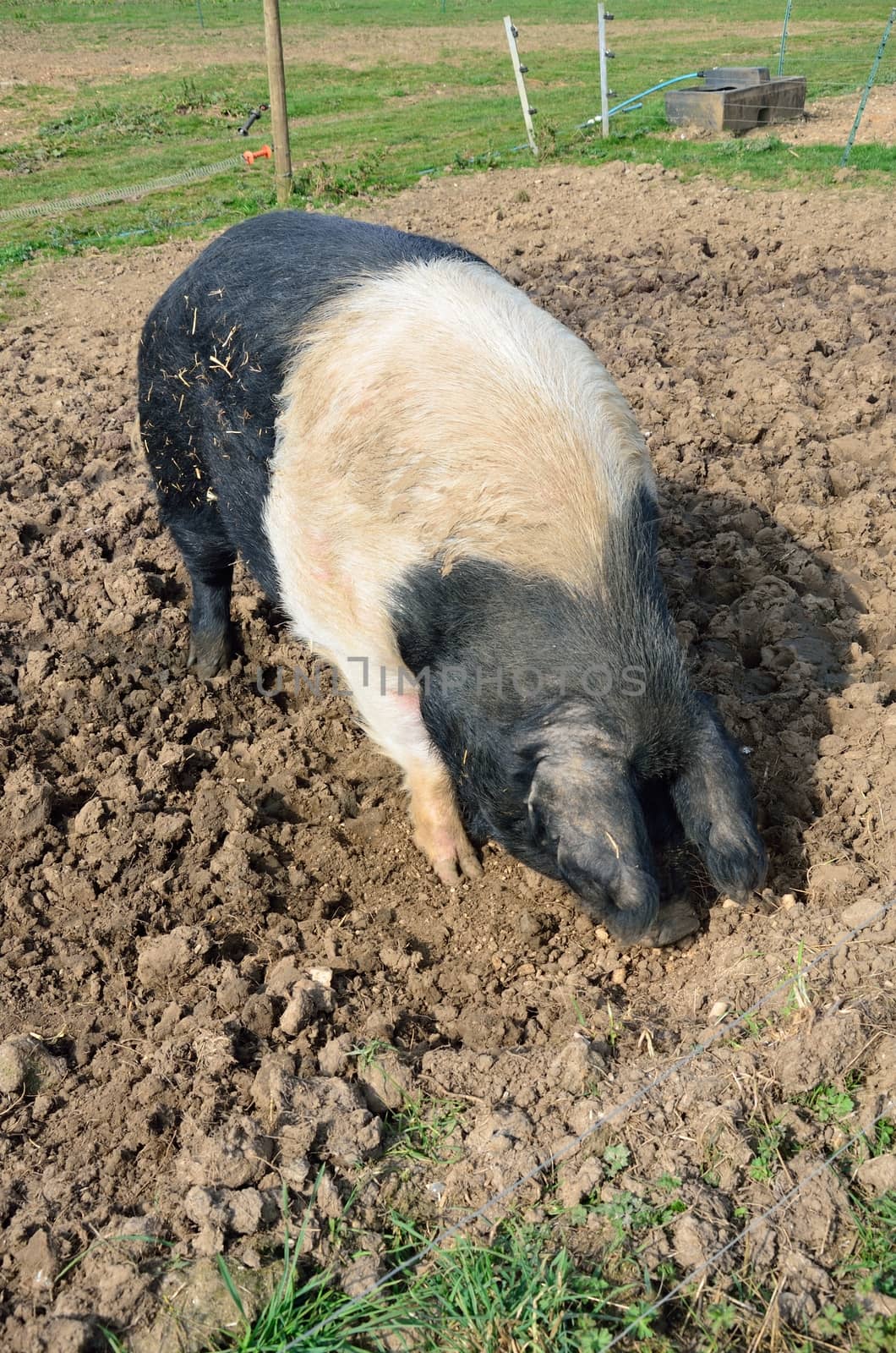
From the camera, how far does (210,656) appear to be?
15.0 feet

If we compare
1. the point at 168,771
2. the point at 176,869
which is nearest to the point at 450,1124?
the point at 176,869

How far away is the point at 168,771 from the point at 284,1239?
1.94m

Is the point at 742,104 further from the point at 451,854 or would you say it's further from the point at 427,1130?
the point at 427,1130

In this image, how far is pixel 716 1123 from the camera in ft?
8.08

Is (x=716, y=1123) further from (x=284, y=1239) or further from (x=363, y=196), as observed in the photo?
(x=363, y=196)

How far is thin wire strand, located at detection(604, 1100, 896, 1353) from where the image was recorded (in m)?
2.05

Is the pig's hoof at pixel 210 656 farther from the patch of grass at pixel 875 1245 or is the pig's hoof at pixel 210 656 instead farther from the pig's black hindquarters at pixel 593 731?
the patch of grass at pixel 875 1245

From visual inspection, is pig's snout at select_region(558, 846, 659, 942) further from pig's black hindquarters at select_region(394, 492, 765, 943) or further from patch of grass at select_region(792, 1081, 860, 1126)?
patch of grass at select_region(792, 1081, 860, 1126)

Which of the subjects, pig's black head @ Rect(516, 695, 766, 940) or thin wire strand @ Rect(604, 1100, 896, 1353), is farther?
pig's black head @ Rect(516, 695, 766, 940)

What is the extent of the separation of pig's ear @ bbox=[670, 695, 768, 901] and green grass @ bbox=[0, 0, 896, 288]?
A: 9.17 metres

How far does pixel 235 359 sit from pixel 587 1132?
260 cm

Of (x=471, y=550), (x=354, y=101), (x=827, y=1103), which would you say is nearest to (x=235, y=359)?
(x=471, y=550)

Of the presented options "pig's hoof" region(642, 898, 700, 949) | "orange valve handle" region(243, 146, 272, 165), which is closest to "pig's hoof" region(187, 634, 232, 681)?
"pig's hoof" region(642, 898, 700, 949)

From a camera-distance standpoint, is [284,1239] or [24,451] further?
[24,451]
